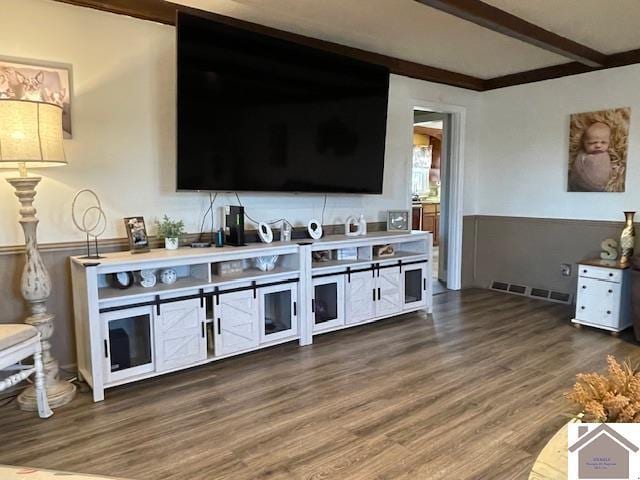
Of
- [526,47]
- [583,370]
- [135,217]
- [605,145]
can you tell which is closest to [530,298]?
[605,145]

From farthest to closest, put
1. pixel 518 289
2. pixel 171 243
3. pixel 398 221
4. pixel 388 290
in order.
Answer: pixel 518 289 < pixel 398 221 < pixel 388 290 < pixel 171 243

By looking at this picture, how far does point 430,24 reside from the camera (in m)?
3.57

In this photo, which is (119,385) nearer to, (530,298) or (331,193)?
(331,193)

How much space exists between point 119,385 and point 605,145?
4612mm

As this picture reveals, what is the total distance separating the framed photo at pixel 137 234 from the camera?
119 inches

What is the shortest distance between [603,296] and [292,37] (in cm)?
336

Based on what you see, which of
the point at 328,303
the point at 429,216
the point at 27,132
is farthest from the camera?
the point at 429,216

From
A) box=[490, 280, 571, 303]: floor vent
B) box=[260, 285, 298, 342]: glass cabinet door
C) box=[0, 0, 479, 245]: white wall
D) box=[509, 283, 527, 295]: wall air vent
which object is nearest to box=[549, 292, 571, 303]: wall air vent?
box=[490, 280, 571, 303]: floor vent

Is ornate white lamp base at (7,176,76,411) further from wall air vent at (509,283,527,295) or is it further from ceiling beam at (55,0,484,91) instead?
wall air vent at (509,283,527,295)

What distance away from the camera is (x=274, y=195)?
3.88 metres

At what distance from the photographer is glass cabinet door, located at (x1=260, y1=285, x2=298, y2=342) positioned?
3350mm

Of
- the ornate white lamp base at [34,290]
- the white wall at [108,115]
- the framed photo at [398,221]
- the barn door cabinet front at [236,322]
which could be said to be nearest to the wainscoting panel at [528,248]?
the framed photo at [398,221]

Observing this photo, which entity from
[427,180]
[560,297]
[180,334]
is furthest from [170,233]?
[427,180]

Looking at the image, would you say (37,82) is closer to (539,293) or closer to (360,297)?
(360,297)
